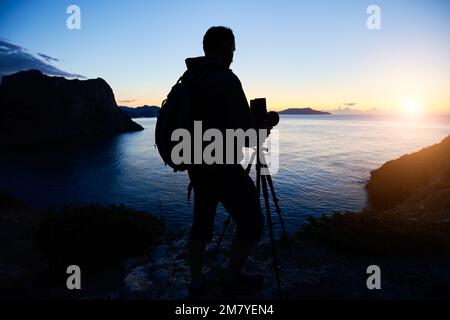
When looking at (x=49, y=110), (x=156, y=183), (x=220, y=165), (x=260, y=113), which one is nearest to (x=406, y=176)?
(x=156, y=183)

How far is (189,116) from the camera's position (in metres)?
2.77

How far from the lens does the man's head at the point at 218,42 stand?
293cm

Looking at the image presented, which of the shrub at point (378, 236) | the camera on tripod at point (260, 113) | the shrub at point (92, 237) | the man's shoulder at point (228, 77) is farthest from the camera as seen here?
the shrub at point (92, 237)

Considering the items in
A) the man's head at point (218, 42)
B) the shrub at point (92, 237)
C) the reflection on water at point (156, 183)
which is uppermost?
the man's head at point (218, 42)

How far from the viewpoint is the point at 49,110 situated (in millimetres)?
86000

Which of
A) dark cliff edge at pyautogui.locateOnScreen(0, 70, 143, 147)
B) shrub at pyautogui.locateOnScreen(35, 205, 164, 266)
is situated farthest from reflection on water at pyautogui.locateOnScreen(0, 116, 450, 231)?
dark cliff edge at pyautogui.locateOnScreen(0, 70, 143, 147)

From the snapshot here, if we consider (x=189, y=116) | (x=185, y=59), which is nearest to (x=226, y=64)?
(x=185, y=59)

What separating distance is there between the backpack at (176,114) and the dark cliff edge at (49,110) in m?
82.9

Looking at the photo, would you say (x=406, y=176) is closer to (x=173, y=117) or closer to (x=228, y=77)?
(x=228, y=77)

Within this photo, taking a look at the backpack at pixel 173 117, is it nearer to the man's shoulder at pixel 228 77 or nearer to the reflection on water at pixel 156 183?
the man's shoulder at pixel 228 77

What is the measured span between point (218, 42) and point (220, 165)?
135cm

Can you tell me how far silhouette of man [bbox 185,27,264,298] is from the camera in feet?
8.93

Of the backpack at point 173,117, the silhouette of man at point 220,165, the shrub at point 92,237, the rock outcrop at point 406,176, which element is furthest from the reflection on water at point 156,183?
the backpack at point 173,117
